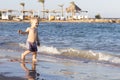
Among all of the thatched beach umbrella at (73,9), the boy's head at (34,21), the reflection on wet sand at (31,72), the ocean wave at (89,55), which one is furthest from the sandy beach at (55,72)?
the thatched beach umbrella at (73,9)

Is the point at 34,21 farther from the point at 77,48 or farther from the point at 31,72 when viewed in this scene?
the point at 77,48

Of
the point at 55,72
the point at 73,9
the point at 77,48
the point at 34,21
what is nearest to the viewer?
the point at 55,72

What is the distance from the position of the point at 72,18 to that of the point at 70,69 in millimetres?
106035

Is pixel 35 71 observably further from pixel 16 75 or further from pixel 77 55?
pixel 77 55

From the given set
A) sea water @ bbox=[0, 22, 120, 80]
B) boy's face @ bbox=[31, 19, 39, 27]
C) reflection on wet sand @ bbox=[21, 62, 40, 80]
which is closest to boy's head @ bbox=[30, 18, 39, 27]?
boy's face @ bbox=[31, 19, 39, 27]

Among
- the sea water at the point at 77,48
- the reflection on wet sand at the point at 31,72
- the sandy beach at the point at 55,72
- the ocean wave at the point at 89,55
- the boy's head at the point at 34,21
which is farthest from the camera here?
the ocean wave at the point at 89,55

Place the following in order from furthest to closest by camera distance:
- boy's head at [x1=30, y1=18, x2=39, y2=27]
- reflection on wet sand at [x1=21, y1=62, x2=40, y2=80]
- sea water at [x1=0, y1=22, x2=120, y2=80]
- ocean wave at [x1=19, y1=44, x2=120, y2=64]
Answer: ocean wave at [x1=19, y1=44, x2=120, y2=64], sea water at [x1=0, y1=22, x2=120, y2=80], boy's head at [x1=30, y1=18, x2=39, y2=27], reflection on wet sand at [x1=21, y1=62, x2=40, y2=80]

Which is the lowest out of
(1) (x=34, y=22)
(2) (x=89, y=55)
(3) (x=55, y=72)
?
(2) (x=89, y=55)

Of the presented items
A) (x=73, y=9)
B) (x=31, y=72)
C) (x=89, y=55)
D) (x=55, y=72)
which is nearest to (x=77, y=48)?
(x=89, y=55)

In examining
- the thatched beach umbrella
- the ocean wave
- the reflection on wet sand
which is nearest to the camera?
the reflection on wet sand

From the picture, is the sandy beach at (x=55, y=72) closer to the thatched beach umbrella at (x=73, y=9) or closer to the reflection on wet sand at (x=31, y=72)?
the reflection on wet sand at (x=31, y=72)

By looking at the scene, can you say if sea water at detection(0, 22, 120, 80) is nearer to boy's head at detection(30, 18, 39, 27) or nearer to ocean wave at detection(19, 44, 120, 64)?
ocean wave at detection(19, 44, 120, 64)

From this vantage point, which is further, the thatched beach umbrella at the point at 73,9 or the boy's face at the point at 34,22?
the thatched beach umbrella at the point at 73,9

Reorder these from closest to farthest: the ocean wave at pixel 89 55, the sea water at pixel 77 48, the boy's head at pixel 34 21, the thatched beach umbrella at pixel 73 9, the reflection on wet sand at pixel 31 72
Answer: the reflection on wet sand at pixel 31 72, the boy's head at pixel 34 21, the sea water at pixel 77 48, the ocean wave at pixel 89 55, the thatched beach umbrella at pixel 73 9
